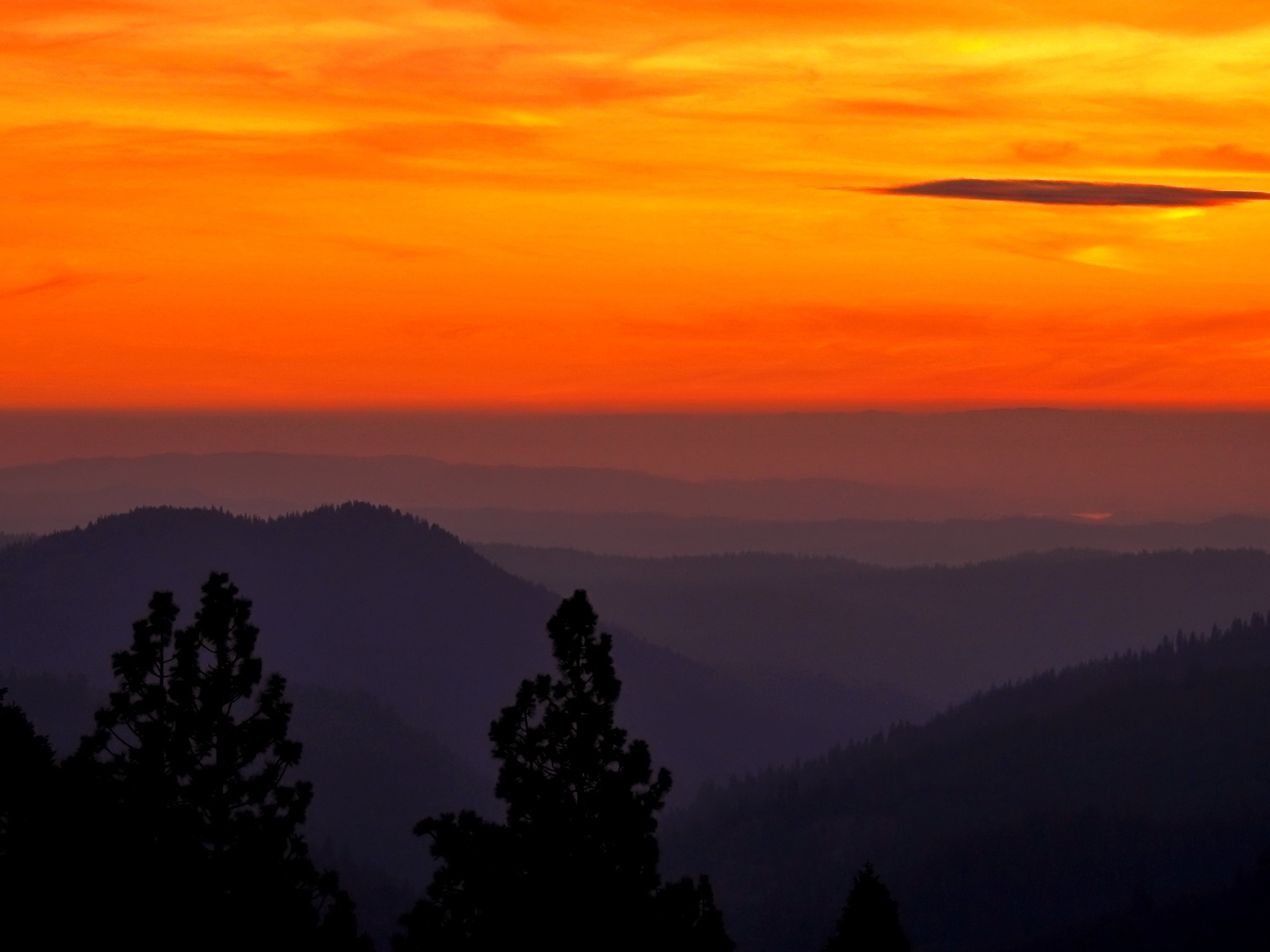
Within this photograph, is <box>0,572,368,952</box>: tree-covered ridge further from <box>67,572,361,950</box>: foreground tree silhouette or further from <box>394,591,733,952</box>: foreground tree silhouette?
<box>394,591,733,952</box>: foreground tree silhouette

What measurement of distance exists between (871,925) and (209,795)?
1781 centimetres

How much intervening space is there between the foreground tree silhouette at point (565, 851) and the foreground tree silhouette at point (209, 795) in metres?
2.80

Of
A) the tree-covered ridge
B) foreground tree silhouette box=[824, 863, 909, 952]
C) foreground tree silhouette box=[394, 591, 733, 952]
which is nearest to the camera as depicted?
the tree-covered ridge

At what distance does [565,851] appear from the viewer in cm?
4459

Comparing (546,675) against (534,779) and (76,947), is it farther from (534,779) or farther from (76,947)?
(76,947)

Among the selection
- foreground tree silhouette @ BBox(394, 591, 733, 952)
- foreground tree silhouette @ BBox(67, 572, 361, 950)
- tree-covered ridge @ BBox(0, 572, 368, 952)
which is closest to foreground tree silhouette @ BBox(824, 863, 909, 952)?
foreground tree silhouette @ BBox(394, 591, 733, 952)

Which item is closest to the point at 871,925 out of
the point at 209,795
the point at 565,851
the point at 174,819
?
the point at 565,851

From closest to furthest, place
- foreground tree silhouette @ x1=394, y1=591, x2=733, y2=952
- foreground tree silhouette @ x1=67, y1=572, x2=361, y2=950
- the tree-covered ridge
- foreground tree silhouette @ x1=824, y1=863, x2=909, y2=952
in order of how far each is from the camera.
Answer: the tree-covered ridge
foreground tree silhouette @ x1=67, y1=572, x2=361, y2=950
foreground tree silhouette @ x1=394, y1=591, x2=733, y2=952
foreground tree silhouette @ x1=824, y1=863, x2=909, y2=952

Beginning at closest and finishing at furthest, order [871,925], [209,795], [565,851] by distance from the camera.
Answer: [209,795] < [565,851] < [871,925]

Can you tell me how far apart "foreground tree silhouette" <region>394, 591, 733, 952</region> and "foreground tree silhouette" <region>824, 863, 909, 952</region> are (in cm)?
515

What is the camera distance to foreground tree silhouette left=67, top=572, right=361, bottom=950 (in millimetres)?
42094

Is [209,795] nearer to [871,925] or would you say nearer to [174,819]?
[174,819]

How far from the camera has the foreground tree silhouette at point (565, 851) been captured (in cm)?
4419

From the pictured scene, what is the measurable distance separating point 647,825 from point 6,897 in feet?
48.8
